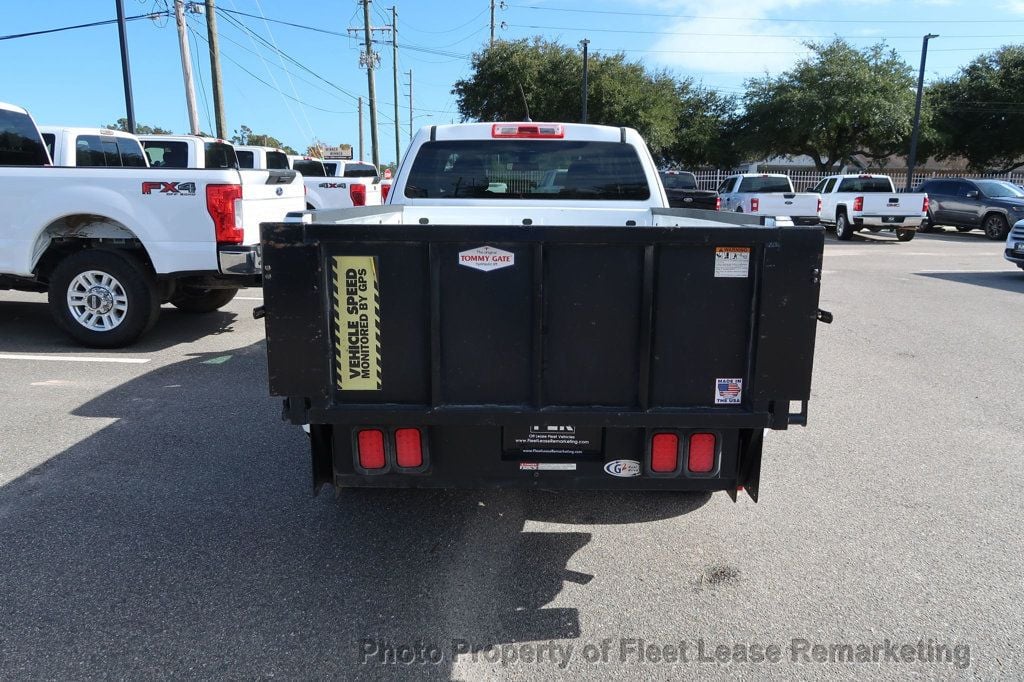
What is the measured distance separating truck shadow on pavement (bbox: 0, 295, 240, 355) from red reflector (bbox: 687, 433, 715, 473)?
6142 millimetres

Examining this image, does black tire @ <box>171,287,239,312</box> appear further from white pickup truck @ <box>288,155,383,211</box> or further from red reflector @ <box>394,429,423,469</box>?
white pickup truck @ <box>288,155,383,211</box>

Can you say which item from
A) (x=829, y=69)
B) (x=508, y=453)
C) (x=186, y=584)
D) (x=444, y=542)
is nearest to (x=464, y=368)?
(x=508, y=453)

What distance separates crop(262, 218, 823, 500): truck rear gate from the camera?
2832 millimetres

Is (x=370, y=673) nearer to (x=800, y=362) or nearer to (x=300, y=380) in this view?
(x=300, y=380)

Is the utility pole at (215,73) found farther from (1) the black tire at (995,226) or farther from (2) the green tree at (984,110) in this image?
(2) the green tree at (984,110)

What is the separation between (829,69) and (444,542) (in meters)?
37.3

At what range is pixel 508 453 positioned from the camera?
324cm

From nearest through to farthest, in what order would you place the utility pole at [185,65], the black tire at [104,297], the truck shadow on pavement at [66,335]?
the black tire at [104,297] → the truck shadow on pavement at [66,335] → the utility pole at [185,65]

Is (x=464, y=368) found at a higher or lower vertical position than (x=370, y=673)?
higher

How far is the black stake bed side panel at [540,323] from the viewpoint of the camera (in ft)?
9.29

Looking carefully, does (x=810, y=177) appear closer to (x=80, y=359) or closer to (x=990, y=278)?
(x=990, y=278)

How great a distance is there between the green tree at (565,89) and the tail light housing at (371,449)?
37.0 metres

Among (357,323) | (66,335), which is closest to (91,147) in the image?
(66,335)

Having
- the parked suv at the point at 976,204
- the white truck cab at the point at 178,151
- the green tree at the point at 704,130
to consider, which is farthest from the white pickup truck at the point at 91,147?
the green tree at the point at 704,130
